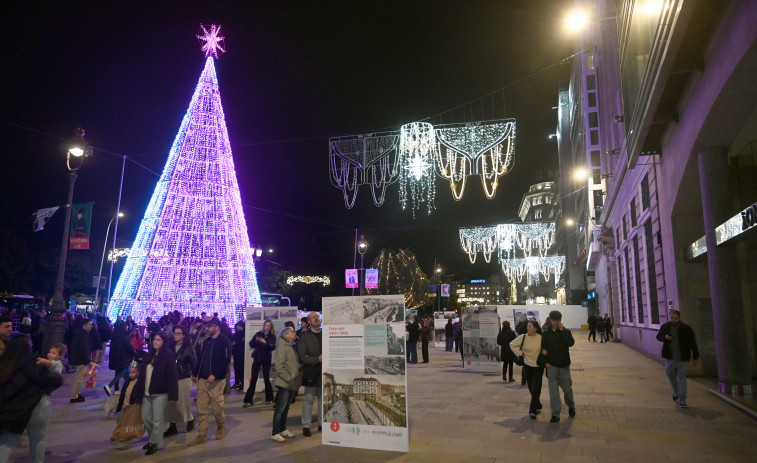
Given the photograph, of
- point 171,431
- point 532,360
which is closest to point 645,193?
point 532,360

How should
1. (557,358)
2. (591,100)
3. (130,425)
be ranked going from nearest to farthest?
(130,425) → (557,358) → (591,100)

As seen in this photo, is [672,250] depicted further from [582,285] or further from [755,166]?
[582,285]

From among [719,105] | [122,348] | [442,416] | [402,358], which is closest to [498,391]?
[442,416]

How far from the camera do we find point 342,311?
24.8ft

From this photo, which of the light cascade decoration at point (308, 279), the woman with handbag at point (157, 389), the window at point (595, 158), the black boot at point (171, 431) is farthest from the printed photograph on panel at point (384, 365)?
the window at point (595, 158)

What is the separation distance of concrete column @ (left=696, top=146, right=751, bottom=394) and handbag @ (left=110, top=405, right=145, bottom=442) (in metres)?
12.1

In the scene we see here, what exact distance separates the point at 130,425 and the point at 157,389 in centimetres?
76

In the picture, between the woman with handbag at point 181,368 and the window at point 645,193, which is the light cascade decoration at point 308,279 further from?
the woman with handbag at point 181,368

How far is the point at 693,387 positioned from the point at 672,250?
450 cm

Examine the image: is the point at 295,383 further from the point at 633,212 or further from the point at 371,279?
the point at 371,279

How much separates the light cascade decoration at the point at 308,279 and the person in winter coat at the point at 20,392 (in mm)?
45984

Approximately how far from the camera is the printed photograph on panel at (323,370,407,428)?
6.99m

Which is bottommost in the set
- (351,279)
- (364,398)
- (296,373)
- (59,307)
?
(364,398)

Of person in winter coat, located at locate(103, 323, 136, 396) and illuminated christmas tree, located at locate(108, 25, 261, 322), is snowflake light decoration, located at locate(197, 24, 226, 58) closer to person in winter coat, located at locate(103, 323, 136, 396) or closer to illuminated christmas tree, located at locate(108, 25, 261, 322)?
illuminated christmas tree, located at locate(108, 25, 261, 322)
